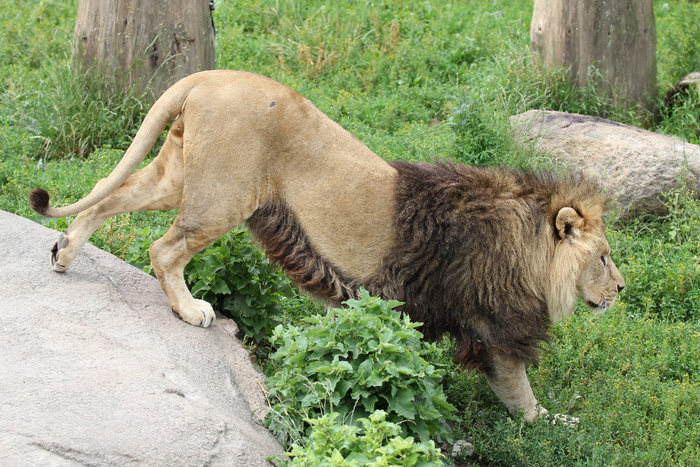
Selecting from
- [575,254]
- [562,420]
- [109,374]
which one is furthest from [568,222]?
[109,374]

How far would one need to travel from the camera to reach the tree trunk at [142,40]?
652cm

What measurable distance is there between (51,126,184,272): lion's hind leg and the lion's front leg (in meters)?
2.10

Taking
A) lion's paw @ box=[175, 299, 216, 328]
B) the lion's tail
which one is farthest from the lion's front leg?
the lion's tail

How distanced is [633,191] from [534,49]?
7.17ft

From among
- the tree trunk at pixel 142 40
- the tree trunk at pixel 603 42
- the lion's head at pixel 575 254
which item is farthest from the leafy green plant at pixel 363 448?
the tree trunk at pixel 603 42

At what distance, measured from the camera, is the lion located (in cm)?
385

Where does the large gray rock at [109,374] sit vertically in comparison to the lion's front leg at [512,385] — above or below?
above

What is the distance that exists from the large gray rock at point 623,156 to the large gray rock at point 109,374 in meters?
3.80

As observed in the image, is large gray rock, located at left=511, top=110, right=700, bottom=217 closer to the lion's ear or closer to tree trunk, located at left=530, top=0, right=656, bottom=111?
tree trunk, located at left=530, top=0, right=656, bottom=111

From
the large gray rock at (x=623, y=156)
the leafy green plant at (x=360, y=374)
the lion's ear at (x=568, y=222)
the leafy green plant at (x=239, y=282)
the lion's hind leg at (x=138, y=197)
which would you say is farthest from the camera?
the large gray rock at (x=623, y=156)

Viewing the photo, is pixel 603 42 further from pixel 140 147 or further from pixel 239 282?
pixel 140 147

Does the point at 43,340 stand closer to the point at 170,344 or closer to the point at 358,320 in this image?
the point at 170,344

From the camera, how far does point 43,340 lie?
3330 mm

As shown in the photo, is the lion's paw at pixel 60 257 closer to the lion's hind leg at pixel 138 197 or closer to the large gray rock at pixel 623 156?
the lion's hind leg at pixel 138 197
